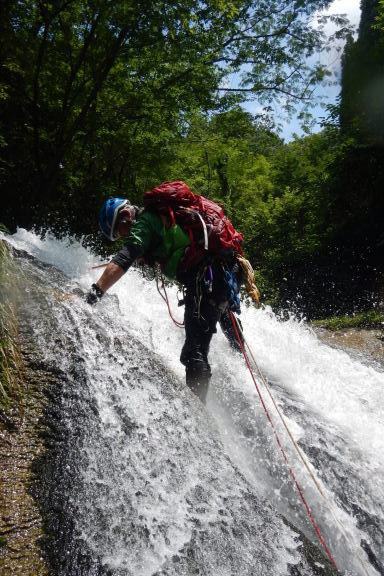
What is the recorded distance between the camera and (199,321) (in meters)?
3.39

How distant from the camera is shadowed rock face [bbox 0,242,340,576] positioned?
2031 mm

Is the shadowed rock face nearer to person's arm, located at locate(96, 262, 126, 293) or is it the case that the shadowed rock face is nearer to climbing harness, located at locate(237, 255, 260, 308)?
person's arm, located at locate(96, 262, 126, 293)

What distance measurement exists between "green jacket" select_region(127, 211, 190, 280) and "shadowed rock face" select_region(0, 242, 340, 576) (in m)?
0.98

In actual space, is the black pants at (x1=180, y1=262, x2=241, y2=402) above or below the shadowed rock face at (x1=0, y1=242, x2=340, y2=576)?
above

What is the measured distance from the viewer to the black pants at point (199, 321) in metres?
3.37

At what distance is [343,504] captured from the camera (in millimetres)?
3125

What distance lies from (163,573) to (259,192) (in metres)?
19.0

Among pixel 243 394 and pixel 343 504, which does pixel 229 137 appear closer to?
pixel 243 394

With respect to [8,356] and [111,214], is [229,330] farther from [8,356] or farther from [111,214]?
[8,356]

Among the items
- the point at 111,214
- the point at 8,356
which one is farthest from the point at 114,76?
the point at 8,356

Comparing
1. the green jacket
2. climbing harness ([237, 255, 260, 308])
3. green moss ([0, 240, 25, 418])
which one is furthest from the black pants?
green moss ([0, 240, 25, 418])

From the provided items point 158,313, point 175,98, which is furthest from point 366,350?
point 175,98

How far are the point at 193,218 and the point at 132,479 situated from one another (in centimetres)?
196

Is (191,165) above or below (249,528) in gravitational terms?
above
